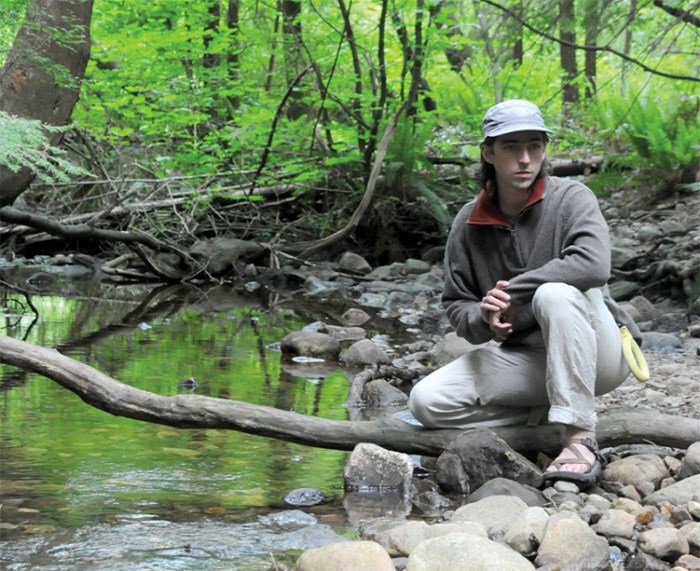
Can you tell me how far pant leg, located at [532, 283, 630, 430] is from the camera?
3.19 m

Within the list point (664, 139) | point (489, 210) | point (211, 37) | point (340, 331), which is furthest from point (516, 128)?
point (211, 37)

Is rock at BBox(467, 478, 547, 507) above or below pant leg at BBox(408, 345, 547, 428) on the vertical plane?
below

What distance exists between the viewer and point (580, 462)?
10.6 feet

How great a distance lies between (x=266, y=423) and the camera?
340 centimetres

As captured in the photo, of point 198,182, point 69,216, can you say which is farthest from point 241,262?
point 69,216

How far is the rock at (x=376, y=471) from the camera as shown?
346 cm

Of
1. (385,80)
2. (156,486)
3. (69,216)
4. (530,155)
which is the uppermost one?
(385,80)

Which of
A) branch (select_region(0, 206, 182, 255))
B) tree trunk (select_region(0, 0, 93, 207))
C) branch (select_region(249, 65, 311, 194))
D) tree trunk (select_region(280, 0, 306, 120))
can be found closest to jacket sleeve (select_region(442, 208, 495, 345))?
tree trunk (select_region(0, 0, 93, 207))

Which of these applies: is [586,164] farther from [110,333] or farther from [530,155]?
[530,155]

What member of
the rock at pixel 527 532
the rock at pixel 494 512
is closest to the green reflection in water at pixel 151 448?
the rock at pixel 494 512

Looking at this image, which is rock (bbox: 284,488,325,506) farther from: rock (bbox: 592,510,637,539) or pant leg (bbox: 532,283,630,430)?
rock (bbox: 592,510,637,539)

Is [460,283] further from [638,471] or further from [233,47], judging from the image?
[233,47]

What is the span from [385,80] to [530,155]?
8002mm

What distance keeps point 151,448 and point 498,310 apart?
1578 mm
